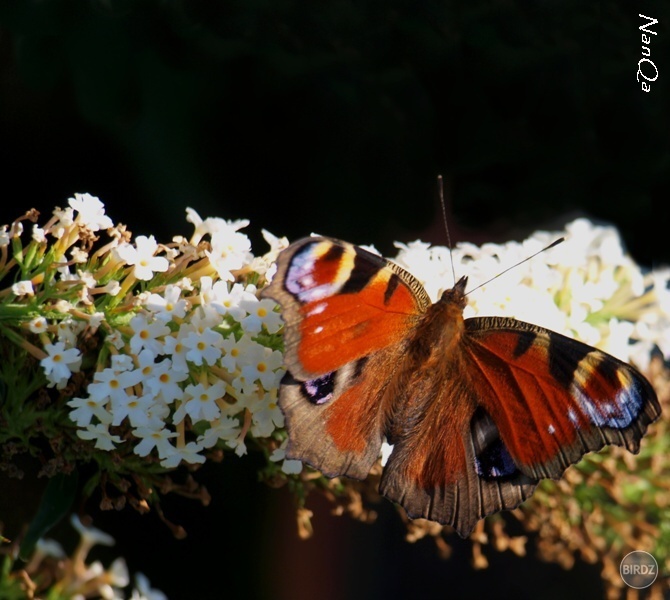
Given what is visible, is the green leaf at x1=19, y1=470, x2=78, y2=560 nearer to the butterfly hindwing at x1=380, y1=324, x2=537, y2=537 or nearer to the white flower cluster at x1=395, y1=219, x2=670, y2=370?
the butterfly hindwing at x1=380, y1=324, x2=537, y2=537

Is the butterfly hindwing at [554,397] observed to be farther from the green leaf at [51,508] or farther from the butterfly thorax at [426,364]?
the green leaf at [51,508]

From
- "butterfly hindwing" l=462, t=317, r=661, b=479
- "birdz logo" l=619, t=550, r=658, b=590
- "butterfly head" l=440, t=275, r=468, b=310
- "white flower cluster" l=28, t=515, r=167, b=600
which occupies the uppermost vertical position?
"butterfly head" l=440, t=275, r=468, b=310

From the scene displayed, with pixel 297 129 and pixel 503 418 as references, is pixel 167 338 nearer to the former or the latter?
pixel 503 418

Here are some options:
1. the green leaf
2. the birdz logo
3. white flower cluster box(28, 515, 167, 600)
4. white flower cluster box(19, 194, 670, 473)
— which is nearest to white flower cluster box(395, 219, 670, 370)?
white flower cluster box(19, 194, 670, 473)

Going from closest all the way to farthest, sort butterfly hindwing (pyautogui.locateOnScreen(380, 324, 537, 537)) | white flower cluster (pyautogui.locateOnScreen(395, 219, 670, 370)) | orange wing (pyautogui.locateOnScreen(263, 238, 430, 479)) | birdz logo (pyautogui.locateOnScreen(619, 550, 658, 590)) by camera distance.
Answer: orange wing (pyautogui.locateOnScreen(263, 238, 430, 479)) < butterfly hindwing (pyautogui.locateOnScreen(380, 324, 537, 537)) < white flower cluster (pyautogui.locateOnScreen(395, 219, 670, 370)) < birdz logo (pyautogui.locateOnScreen(619, 550, 658, 590))

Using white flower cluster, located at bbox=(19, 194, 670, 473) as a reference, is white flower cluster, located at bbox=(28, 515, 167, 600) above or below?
below

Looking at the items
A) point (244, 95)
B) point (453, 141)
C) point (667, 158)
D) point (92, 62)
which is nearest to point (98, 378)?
point (92, 62)

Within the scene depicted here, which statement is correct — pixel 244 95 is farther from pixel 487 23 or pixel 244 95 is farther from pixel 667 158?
pixel 667 158
